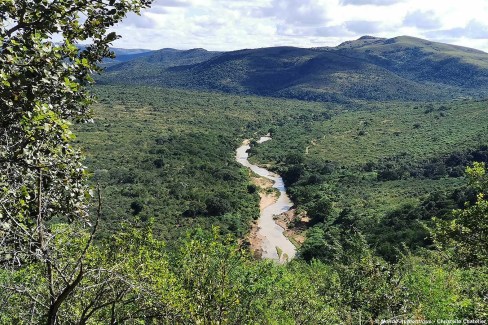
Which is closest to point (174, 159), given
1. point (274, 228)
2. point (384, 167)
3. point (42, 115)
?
point (274, 228)

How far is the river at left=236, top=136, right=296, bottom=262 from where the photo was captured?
50809 millimetres

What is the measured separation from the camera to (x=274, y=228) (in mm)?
59719

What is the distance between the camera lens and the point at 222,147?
3885 inches

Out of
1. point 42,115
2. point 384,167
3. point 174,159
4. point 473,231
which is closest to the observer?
point 42,115

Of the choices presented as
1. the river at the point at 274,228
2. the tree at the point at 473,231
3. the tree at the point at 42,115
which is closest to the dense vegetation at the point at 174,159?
the river at the point at 274,228

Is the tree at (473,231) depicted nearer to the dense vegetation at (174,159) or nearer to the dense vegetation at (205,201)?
the dense vegetation at (205,201)

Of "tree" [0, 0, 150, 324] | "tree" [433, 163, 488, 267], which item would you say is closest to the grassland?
"tree" [0, 0, 150, 324]

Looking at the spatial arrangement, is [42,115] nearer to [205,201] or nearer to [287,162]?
[205,201]

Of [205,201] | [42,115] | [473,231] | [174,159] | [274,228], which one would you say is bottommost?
[274,228]

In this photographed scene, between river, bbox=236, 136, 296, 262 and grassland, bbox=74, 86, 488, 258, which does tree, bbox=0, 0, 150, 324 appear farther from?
river, bbox=236, 136, 296, 262

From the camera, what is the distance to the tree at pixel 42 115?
6.17m

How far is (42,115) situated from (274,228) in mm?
55258

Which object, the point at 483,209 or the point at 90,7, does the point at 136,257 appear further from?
the point at 483,209

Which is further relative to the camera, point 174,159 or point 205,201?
point 174,159
